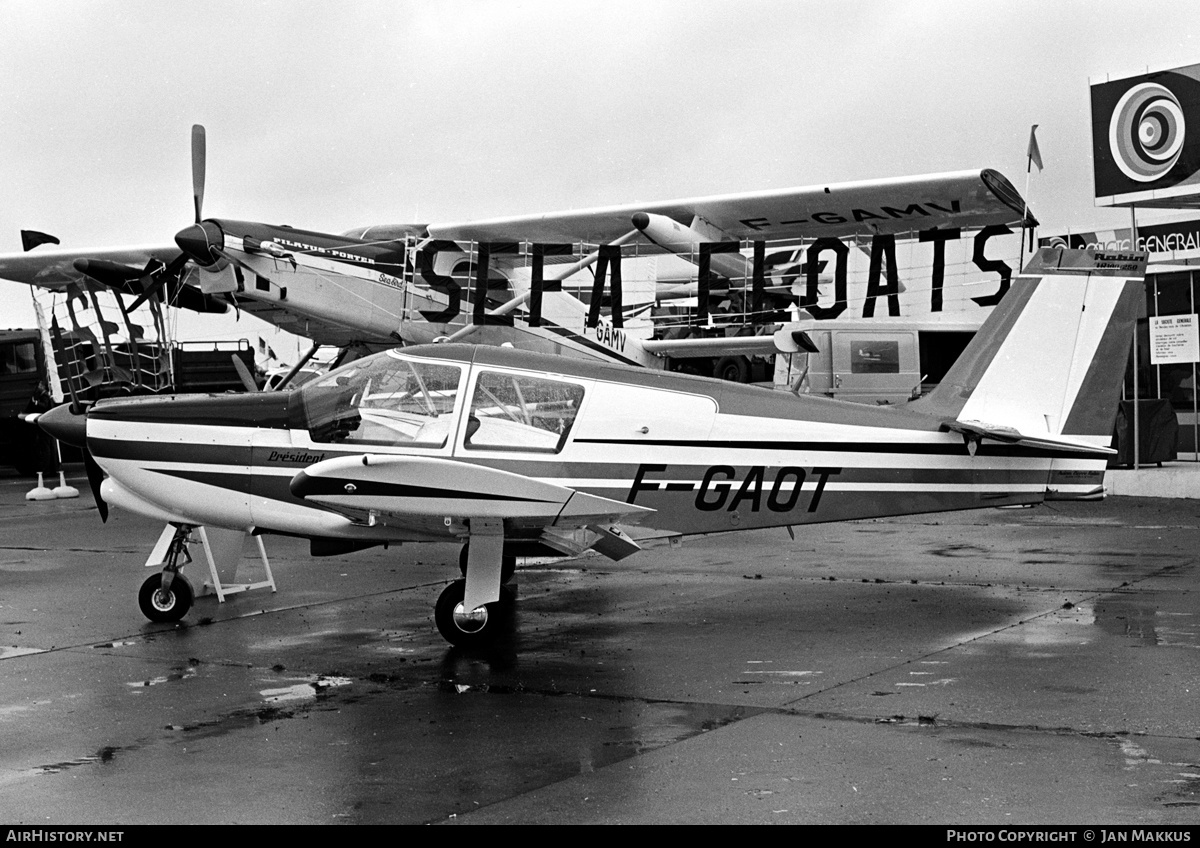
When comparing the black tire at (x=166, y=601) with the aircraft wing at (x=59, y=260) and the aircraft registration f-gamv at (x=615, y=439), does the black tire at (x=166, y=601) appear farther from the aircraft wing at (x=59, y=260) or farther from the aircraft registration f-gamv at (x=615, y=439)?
the aircraft wing at (x=59, y=260)

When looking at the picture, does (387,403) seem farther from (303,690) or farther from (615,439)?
(303,690)

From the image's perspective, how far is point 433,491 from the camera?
22.9ft

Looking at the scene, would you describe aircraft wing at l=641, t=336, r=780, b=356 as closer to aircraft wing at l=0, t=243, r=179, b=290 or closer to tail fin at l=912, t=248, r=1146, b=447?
aircraft wing at l=0, t=243, r=179, b=290

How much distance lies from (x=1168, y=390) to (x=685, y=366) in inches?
398

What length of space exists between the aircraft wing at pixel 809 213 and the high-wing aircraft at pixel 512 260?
0.03 metres

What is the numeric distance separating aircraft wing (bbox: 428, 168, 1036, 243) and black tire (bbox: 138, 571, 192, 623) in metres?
14.0

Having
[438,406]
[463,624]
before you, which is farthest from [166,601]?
[438,406]

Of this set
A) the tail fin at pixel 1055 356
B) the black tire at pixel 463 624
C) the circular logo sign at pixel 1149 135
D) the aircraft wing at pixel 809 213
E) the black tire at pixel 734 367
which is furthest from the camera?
the black tire at pixel 734 367

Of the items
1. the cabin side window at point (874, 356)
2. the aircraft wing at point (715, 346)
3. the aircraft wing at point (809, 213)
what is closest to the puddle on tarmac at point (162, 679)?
the aircraft wing at point (809, 213)

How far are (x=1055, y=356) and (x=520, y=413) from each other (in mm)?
3771

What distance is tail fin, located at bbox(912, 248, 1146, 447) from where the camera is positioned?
28.7 ft

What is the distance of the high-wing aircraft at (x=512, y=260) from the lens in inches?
763

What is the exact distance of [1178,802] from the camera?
433 centimetres

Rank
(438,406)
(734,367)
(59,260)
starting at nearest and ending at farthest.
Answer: (438,406) → (734,367) → (59,260)
